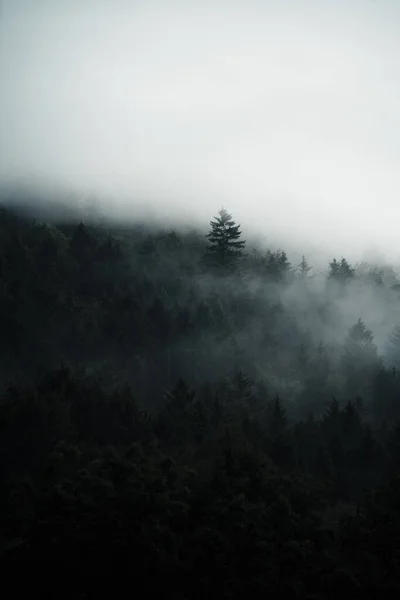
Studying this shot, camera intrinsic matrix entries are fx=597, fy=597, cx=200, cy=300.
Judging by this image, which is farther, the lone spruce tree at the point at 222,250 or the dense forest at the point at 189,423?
the lone spruce tree at the point at 222,250

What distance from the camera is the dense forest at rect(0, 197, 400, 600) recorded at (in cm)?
1730

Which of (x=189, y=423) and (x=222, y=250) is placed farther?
(x=222, y=250)

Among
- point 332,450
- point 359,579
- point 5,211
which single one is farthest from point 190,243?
point 359,579

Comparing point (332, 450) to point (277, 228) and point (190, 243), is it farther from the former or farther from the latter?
point (277, 228)

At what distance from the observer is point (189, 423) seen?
30.8 meters

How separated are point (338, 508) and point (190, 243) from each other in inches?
2071

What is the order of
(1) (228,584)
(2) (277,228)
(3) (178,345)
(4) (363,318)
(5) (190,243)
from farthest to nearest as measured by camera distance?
(2) (277,228), (5) (190,243), (4) (363,318), (3) (178,345), (1) (228,584)

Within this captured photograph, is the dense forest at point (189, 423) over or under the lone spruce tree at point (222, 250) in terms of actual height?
under

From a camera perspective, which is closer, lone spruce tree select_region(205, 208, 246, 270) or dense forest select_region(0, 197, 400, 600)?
dense forest select_region(0, 197, 400, 600)

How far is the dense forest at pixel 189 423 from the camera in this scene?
17.3 m

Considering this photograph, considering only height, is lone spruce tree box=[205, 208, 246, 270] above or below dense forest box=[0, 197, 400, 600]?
above

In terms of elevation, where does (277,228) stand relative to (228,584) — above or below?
above

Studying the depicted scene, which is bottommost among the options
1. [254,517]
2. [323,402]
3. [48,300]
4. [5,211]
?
[323,402]

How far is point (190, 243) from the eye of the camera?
73.7 meters
